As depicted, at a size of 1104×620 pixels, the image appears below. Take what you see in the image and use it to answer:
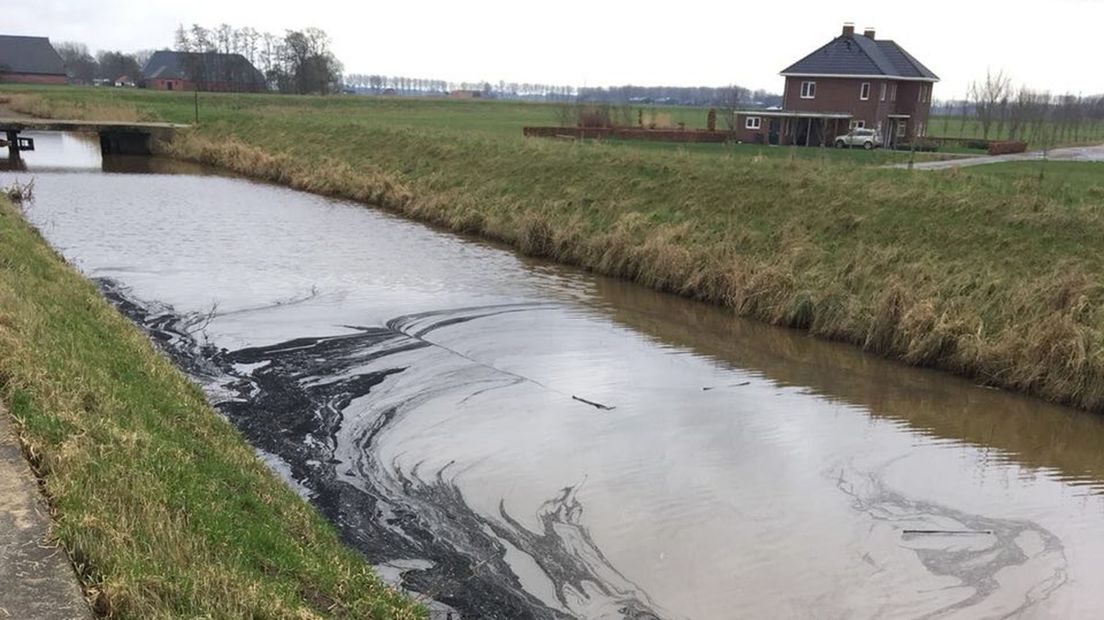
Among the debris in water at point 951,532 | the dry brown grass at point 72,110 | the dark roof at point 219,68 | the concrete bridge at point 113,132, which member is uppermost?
the dark roof at point 219,68

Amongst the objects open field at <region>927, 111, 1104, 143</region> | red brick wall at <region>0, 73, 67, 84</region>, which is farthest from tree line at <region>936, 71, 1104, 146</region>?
red brick wall at <region>0, 73, 67, 84</region>

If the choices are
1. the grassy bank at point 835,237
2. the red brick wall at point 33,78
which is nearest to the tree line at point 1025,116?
the grassy bank at point 835,237

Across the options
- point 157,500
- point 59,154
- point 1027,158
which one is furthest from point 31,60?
point 157,500

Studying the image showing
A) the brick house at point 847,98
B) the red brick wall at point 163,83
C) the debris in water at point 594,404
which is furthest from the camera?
the red brick wall at point 163,83

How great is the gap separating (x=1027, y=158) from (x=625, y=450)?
30863 millimetres

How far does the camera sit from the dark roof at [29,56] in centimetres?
9553

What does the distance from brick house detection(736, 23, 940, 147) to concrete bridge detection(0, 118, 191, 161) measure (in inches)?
1179

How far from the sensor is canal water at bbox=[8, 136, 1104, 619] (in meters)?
6.96

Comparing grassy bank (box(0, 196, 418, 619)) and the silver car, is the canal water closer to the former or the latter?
grassy bank (box(0, 196, 418, 619))

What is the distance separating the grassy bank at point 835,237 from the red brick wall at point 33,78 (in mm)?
82452

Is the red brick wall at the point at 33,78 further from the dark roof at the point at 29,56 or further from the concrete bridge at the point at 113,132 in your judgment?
the concrete bridge at the point at 113,132

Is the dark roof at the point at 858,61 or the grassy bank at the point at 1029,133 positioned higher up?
the dark roof at the point at 858,61

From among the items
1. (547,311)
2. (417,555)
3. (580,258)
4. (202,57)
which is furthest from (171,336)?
(202,57)

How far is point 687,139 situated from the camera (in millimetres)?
43219
